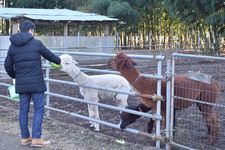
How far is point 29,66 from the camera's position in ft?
22.5

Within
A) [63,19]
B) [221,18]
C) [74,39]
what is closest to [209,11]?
[221,18]

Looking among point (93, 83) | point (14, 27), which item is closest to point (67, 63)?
point (93, 83)

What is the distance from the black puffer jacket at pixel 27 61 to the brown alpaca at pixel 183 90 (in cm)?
126

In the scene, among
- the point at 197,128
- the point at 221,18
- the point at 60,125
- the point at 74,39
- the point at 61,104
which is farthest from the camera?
A: the point at 74,39

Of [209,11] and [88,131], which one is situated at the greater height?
[209,11]

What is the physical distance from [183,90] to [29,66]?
2.31 m

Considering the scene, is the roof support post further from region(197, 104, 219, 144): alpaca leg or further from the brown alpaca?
region(197, 104, 219, 144): alpaca leg

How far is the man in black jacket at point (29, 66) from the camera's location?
686 cm

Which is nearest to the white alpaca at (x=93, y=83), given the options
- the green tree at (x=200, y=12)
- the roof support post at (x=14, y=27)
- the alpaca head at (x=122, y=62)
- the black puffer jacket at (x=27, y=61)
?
the alpaca head at (x=122, y=62)

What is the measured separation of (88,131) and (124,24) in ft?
104

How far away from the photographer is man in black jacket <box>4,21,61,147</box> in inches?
270

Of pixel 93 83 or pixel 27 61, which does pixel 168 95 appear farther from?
pixel 93 83

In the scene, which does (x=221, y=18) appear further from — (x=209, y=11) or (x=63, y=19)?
(x=63, y=19)

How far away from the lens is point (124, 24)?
39594 mm
